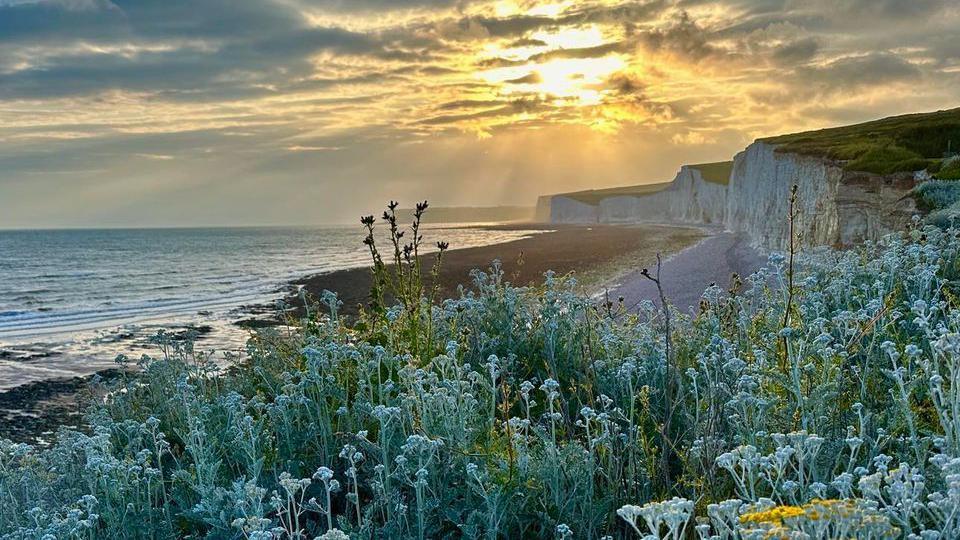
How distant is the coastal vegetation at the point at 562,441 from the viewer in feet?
11.7

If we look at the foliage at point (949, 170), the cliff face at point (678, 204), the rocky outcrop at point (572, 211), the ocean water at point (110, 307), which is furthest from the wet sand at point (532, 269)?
the rocky outcrop at point (572, 211)

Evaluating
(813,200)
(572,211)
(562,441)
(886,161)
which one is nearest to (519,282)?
(813,200)

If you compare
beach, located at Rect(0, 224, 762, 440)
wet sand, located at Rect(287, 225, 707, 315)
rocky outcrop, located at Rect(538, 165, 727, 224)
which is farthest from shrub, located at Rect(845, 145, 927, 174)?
rocky outcrop, located at Rect(538, 165, 727, 224)

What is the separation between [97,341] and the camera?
26656 millimetres

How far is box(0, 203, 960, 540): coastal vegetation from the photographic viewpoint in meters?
3.58

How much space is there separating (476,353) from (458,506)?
3.31m

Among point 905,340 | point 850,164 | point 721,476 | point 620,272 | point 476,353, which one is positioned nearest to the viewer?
point 721,476

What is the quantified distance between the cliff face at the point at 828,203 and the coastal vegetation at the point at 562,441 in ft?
35.9

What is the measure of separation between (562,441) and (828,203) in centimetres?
2446

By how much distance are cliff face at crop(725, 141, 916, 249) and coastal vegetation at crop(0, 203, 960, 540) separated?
430 inches

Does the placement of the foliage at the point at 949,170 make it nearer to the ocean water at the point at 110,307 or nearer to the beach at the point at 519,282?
the beach at the point at 519,282

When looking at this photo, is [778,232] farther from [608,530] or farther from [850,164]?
[608,530]

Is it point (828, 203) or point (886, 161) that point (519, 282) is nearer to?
point (828, 203)

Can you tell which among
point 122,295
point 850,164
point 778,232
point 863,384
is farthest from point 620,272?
point 863,384
